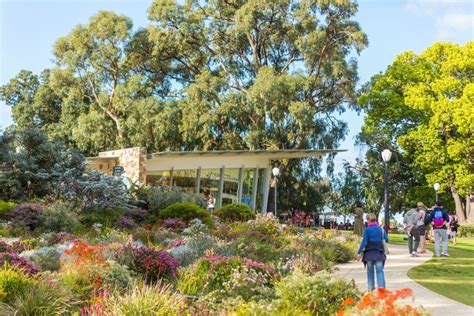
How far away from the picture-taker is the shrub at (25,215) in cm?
1769

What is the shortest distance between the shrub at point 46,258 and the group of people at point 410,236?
5.31 meters

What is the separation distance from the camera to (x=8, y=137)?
24.0 metres

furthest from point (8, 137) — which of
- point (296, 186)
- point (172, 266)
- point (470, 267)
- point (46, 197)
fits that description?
point (296, 186)

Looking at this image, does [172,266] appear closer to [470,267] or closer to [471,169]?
[470,267]

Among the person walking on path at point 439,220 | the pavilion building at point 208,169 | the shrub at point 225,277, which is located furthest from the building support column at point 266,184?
the shrub at point 225,277

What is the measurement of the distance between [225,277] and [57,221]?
10442 mm

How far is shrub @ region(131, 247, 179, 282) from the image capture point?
379 inches

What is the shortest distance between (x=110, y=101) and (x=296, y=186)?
14.2 m

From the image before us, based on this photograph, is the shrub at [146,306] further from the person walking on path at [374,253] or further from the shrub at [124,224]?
the shrub at [124,224]

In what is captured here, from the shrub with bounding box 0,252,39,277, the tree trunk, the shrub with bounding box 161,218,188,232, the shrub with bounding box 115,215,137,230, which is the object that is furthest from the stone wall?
the tree trunk

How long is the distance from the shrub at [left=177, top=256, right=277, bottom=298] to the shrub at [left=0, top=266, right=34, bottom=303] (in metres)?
2.26

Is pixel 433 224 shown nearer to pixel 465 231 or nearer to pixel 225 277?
pixel 225 277

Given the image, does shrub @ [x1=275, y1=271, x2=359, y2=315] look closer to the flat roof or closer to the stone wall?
the stone wall

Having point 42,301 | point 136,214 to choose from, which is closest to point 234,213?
point 136,214
